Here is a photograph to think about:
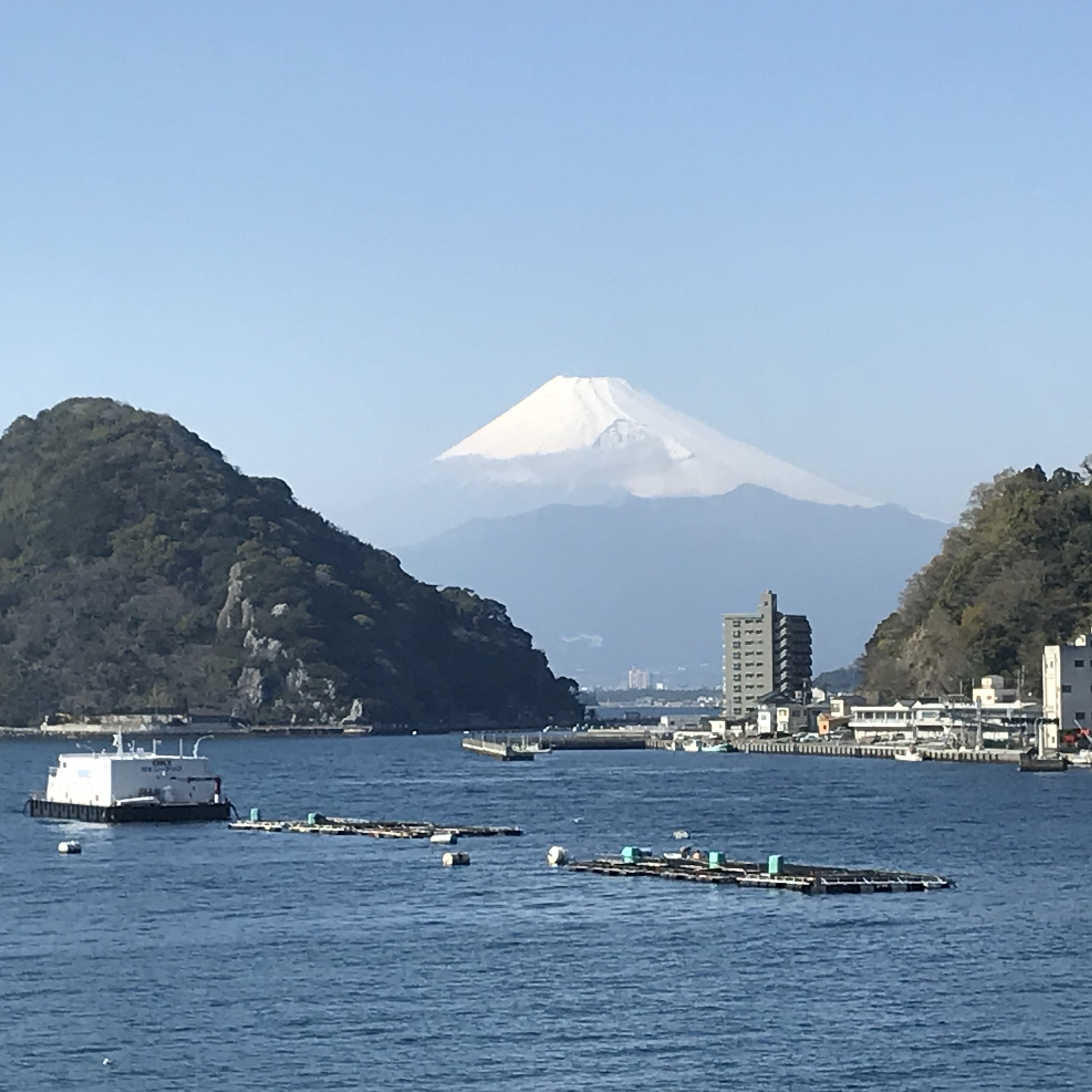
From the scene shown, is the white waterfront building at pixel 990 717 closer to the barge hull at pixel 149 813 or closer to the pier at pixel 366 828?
the pier at pixel 366 828

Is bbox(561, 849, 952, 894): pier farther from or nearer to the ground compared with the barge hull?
nearer to the ground

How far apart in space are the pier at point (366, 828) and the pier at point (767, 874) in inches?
565

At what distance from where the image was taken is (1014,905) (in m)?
70.1

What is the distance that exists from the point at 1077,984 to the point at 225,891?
30.8 m

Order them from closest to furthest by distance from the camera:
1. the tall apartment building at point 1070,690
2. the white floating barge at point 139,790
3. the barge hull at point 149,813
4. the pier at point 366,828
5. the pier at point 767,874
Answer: the pier at point 767,874
the pier at point 366,828
the barge hull at point 149,813
the white floating barge at point 139,790
the tall apartment building at point 1070,690

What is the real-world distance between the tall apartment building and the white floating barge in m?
83.0

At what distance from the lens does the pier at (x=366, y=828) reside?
315 feet

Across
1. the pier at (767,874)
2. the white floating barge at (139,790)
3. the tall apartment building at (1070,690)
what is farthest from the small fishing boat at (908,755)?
the pier at (767,874)

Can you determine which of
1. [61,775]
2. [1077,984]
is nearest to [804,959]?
[1077,984]

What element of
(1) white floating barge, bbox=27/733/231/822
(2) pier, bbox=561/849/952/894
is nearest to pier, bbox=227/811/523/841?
(1) white floating barge, bbox=27/733/231/822

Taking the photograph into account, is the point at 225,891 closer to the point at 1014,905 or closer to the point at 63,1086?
the point at 1014,905

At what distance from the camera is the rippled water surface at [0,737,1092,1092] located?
4594 centimetres

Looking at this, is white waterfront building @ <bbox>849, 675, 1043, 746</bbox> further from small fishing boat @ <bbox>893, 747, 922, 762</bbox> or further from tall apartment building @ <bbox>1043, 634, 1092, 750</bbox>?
tall apartment building @ <bbox>1043, 634, 1092, 750</bbox>

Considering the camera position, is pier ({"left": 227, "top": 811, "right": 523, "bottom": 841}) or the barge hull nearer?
pier ({"left": 227, "top": 811, "right": 523, "bottom": 841})
